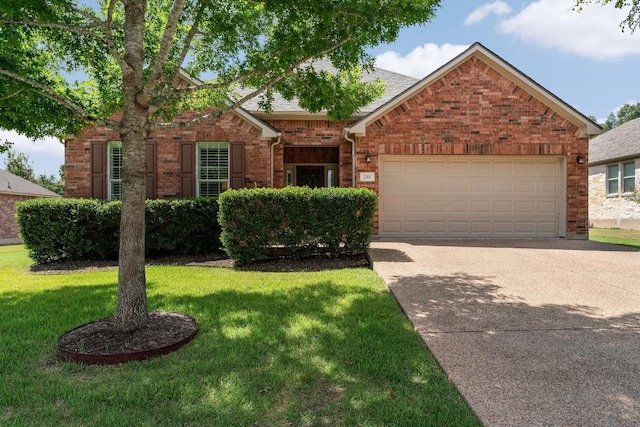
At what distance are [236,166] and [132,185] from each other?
7444mm

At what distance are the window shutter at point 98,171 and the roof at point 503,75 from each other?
7.17m

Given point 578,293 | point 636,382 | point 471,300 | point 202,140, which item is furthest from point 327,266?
point 202,140

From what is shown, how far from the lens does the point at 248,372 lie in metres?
3.09

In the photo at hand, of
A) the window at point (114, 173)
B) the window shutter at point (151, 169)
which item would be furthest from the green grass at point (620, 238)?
the window at point (114, 173)

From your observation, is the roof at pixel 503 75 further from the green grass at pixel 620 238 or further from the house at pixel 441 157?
the green grass at pixel 620 238

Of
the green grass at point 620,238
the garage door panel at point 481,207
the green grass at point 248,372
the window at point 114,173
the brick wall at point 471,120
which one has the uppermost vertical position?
the brick wall at point 471,120

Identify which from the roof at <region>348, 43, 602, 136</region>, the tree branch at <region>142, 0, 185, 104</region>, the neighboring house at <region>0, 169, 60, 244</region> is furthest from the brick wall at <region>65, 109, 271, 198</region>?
the neighboring house at <region>0, 169, 60, 244</region>

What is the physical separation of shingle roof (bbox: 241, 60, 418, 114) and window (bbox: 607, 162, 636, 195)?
39.5 ft

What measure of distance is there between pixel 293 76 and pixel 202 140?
637cm

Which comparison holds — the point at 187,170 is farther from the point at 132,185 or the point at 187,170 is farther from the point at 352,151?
the point at 132,185

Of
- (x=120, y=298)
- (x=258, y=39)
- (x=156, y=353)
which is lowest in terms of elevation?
(x=156, y=353)

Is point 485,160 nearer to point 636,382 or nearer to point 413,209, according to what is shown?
point 413,209

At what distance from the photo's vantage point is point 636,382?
281 cm

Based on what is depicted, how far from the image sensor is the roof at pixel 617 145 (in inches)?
723
